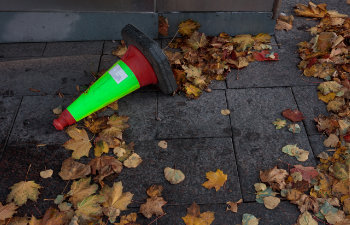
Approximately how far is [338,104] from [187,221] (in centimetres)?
196

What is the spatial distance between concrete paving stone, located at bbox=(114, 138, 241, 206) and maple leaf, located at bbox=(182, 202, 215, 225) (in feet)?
A: 0.27

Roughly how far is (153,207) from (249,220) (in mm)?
765

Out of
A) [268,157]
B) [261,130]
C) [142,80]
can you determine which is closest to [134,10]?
[142,80]

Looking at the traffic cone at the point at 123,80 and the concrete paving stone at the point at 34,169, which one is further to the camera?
the traffic cone at the point at 123,80

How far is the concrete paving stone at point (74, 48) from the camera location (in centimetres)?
405

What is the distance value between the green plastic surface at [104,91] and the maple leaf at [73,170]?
47cm

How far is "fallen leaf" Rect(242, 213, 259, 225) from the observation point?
2648 millimetres

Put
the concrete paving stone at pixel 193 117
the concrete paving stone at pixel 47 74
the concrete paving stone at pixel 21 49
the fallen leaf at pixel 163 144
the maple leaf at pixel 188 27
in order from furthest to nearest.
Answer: the maple leaf at pixel 188 27
the concrete paving stone at pixel 21 49
the concrete paving stone at pixel 47 74
the concrete paving stone at pixel 193 117
the fallen leaf at pixel 163 144

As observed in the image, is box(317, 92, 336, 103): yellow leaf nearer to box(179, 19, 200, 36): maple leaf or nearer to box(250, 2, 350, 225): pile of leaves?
box(250, 2, 350, 225): pile of leaves

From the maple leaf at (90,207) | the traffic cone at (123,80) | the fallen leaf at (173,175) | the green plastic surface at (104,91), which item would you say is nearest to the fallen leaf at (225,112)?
the traffic cone at (123,80)

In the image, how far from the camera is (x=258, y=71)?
387 centimetres

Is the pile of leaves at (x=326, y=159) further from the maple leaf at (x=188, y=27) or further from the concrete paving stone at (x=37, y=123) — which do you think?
the concrete paving stone at (x=37, y=123)

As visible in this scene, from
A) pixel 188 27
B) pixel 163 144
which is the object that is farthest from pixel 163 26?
pixel 163 144

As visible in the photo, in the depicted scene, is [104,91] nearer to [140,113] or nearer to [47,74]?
[140,113]
